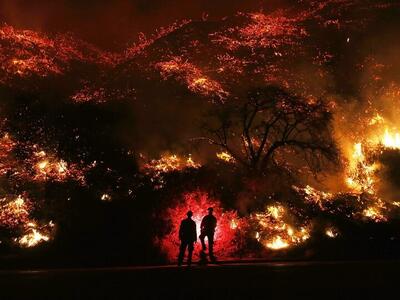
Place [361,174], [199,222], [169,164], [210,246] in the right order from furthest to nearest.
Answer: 1. [361,174]
2. [169,164]
3. [199,222]
4. [210,246]

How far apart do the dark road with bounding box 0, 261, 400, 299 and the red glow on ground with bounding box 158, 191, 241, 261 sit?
542cm

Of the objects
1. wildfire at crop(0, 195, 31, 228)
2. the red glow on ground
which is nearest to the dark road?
the red glow on ground

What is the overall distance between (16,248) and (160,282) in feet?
42.0

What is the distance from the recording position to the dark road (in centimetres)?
947

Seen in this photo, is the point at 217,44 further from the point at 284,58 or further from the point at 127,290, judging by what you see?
the point at 127,290

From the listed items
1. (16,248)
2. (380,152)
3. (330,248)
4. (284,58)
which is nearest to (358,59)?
(284,58)

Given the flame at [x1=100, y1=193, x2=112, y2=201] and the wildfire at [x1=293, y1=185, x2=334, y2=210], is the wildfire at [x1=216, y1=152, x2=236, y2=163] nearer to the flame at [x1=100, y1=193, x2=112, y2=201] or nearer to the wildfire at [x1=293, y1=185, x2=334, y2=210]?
the wildfire at [x1=293, y1=185, x2=334, y2=210]

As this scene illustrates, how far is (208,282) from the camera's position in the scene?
1112cm

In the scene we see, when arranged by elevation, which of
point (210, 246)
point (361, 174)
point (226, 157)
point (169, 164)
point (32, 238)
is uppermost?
point (226, 157)

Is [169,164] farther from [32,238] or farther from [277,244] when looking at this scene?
[32,238]

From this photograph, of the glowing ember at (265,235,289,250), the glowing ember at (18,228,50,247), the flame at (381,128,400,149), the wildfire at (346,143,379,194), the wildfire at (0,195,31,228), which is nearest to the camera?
the glowing ember at (265,235,289,250)

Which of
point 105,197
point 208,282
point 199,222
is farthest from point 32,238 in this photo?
point 208,282

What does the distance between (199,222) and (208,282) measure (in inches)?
358

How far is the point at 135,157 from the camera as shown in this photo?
23969 mm
